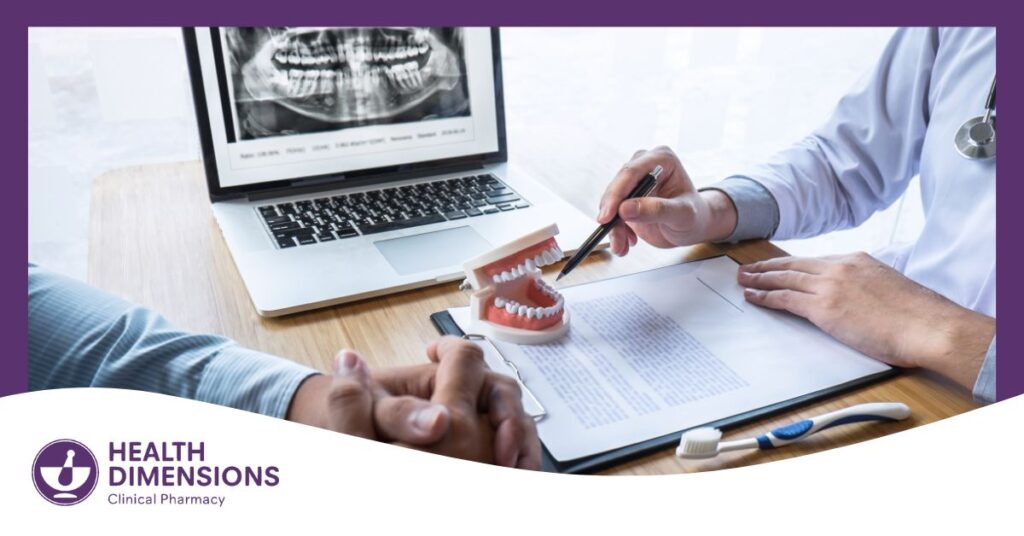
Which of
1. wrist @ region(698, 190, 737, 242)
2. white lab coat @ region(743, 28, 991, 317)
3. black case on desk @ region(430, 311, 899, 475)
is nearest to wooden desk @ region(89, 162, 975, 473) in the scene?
black case on desk @ region(430, 311, 899, 475)

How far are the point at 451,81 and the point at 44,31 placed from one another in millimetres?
340

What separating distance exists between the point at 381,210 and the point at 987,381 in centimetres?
45

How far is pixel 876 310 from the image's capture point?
0.55 m

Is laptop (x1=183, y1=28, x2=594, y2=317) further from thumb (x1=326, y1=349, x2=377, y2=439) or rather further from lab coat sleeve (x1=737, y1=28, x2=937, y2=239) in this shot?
lab coat sleeve (x1=737, y1=28, x2=937, y2=239)

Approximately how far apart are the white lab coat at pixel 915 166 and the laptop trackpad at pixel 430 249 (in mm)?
356

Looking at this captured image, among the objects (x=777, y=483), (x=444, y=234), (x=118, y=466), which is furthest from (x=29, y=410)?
(x=777, y=483)

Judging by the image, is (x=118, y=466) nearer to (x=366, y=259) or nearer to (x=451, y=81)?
(x=366, y=259)

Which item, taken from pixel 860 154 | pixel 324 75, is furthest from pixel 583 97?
pixel 324 75

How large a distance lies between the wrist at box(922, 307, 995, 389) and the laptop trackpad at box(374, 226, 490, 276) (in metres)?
0.32

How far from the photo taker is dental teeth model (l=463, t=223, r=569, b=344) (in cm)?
48

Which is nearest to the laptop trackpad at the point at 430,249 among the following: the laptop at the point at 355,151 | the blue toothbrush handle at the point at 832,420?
the laptop at the point at 355,151

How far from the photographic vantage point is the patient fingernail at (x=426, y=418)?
1.25ft

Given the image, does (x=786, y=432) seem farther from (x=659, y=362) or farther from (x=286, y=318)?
(x=286, y=318)

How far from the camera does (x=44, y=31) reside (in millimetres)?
391
